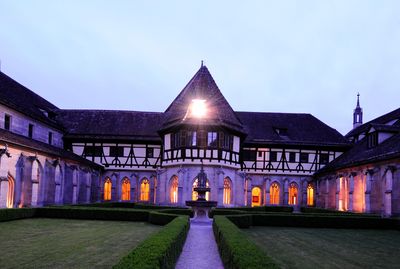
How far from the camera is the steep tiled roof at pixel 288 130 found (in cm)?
5156

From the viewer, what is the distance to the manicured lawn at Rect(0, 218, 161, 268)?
13828mm

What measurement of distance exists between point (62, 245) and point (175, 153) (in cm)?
2483

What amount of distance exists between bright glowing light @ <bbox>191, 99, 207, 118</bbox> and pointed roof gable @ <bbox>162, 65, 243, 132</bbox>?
0.33 metres

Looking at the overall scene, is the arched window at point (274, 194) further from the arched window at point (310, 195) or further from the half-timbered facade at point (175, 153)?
the arched window at point (310, 195)

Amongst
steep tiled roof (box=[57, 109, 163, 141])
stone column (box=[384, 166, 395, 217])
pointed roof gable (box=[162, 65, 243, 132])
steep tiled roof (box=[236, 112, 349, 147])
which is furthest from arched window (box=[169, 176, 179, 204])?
stone column (box=[384, 166, 395, 217])

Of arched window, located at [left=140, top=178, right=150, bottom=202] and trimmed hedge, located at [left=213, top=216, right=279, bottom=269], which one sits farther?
arched window, located at [left=140, top=178, right=150, bottom=202]

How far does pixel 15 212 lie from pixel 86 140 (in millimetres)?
24679

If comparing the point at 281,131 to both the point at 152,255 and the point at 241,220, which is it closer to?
the point at 241,220

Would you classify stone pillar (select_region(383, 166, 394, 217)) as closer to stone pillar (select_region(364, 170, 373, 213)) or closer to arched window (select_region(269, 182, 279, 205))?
stone pillar (select_region(364, 170, 373, 213))

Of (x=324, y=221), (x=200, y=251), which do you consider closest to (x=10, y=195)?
(x=200, y=251)

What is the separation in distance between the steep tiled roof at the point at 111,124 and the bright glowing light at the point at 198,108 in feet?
35.4

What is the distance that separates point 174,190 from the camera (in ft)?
140

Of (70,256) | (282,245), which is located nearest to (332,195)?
(282,245)

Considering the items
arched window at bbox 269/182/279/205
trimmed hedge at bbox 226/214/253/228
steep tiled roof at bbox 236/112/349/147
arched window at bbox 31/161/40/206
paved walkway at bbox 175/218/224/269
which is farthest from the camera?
arched window at bbox 269/182/279/205
